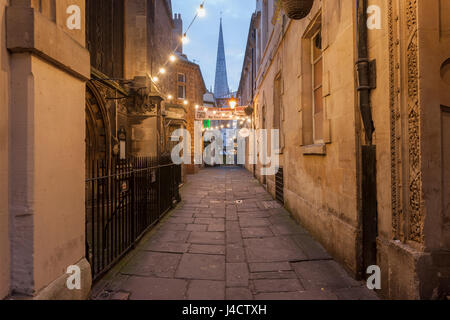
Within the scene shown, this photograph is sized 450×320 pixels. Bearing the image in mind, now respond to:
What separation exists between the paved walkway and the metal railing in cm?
27

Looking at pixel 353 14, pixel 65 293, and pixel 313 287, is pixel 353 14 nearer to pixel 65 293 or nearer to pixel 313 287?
pixel 313 287

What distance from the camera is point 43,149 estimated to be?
7.32 feet

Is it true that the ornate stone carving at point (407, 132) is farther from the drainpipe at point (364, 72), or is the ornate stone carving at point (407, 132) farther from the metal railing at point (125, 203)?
A: the metal railing at point (125, 203)

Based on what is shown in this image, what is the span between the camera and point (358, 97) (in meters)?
3.34

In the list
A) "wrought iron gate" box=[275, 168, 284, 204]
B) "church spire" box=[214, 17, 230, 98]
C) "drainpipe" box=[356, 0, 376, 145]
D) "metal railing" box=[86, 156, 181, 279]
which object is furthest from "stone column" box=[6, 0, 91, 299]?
"church spire" box=[214, 17, 230, 98]

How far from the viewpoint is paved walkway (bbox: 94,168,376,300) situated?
301 centimetres

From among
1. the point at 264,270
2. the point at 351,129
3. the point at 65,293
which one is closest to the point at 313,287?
the point at 264,270

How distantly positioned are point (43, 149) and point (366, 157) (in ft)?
11.8

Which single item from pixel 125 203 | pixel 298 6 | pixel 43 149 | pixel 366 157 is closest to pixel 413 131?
pixel 366 157

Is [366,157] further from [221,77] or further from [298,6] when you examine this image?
[221,77]

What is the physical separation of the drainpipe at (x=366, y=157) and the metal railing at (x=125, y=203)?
3402mm

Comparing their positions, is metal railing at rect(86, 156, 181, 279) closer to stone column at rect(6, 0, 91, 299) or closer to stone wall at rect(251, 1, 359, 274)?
stone column at rect(6, 0, 91, 299)

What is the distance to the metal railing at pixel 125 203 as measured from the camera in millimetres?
3504

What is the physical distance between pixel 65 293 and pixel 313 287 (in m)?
2.80
